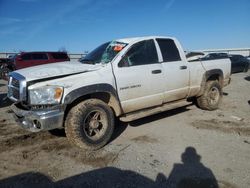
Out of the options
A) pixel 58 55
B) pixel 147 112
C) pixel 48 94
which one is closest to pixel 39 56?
pixel 58 55

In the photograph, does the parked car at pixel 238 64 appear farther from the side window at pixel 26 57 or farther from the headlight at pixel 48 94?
the headlight at pixel 48 94

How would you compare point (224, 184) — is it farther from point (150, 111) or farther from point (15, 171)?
point (15, 171)

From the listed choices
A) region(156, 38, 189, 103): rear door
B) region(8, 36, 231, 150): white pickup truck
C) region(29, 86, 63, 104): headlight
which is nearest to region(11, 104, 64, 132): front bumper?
region(8, 36, 231, 150): white pickup truck

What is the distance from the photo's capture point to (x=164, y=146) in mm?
4645

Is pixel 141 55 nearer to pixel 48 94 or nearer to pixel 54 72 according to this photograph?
pixel 54 72

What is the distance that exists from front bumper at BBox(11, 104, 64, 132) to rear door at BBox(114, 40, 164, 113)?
1.28 m

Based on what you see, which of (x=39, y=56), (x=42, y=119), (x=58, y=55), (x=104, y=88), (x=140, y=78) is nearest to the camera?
(x=42, y=119)

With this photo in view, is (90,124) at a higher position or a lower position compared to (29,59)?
lower

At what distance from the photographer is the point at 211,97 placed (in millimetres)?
7180

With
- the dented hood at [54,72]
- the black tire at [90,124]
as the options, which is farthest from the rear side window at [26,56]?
the black tire at [90,124]

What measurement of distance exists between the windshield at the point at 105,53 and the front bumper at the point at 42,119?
1.53 meters

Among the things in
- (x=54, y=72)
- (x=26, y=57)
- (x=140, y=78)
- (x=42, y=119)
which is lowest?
(x=42, y=119)

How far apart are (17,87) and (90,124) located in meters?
1.45

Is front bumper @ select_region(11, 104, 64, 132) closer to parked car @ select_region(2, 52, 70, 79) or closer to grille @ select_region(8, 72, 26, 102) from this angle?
grille @ select_region(8, 72, 26, 102)
